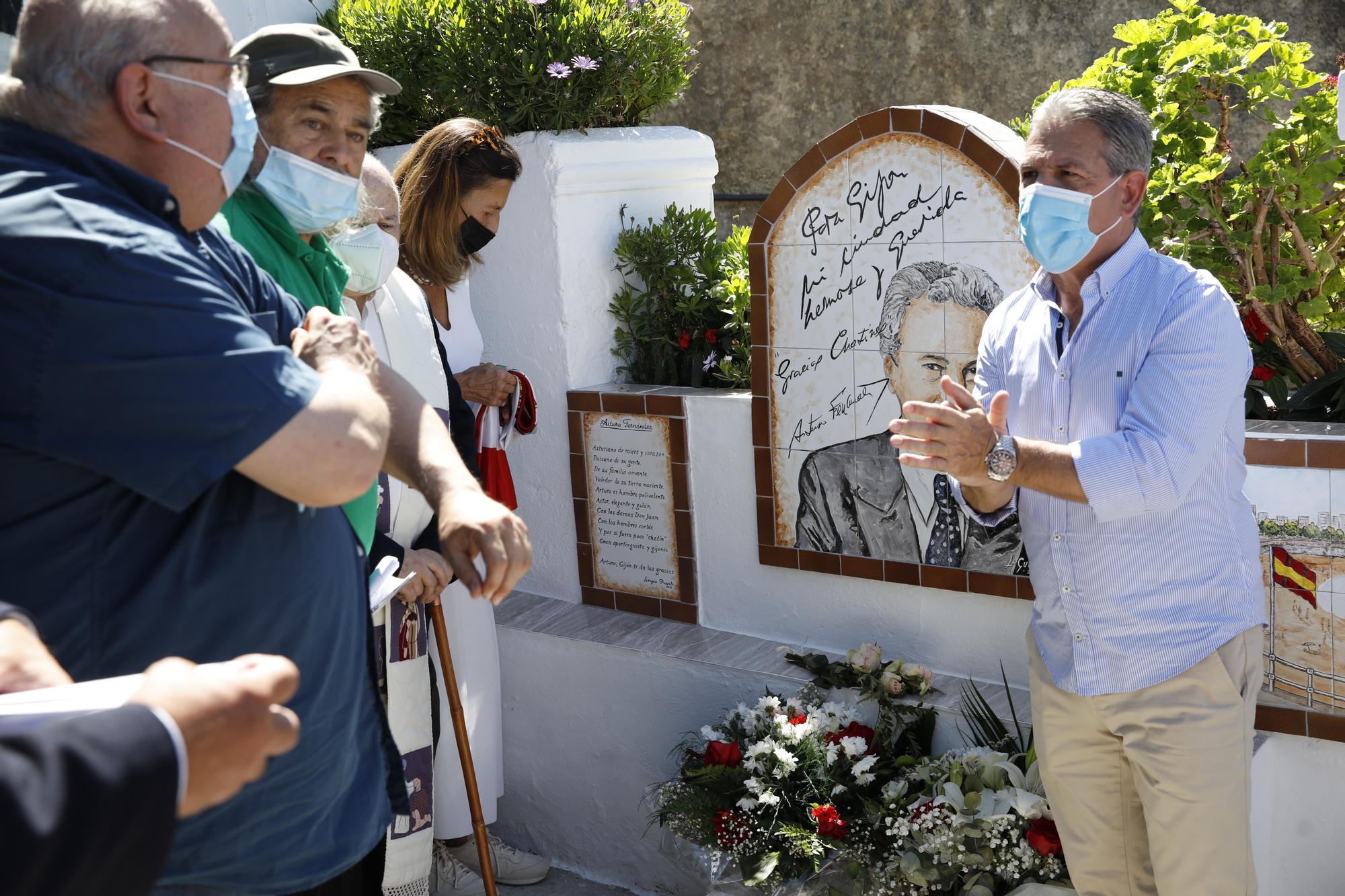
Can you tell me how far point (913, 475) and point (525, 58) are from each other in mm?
1973

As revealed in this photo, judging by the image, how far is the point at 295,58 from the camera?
255cm

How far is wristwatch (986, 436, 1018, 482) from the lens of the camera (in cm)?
230

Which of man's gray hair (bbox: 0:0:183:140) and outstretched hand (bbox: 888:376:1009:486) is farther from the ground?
man's gray hair (bbox: 0:0:183:140)

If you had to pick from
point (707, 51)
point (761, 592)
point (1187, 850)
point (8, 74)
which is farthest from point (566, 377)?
point (707, 51)

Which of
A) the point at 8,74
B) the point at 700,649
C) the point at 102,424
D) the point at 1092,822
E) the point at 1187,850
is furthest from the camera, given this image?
the point at 700,649

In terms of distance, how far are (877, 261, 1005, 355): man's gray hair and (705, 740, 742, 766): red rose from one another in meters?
1.19

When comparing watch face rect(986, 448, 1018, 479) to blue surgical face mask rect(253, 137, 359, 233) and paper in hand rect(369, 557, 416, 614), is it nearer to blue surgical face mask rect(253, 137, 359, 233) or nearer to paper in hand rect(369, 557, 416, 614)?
paper in hand rect(369, 557, 416, 614)

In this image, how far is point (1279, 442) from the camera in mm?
2885

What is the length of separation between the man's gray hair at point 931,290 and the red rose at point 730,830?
1.35m

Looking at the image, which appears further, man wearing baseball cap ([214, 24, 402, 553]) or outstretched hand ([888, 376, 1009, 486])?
man wearing baseball cap ([214, 24, 402, 553])

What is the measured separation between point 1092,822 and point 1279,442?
98 centimetres

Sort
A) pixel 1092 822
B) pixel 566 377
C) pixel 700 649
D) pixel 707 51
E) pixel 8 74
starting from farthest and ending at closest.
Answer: pixel 707 51 → pixel 566 377 → pixel 700 649 → pixel 1092 822 → pixel 8 74

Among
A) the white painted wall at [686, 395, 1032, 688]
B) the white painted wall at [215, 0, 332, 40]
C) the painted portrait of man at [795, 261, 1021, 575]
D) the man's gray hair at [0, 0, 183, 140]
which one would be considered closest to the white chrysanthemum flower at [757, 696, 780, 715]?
the white painted wall at [686, 395, 1032, 688]

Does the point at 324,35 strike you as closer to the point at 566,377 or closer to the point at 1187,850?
the point at 566,377
